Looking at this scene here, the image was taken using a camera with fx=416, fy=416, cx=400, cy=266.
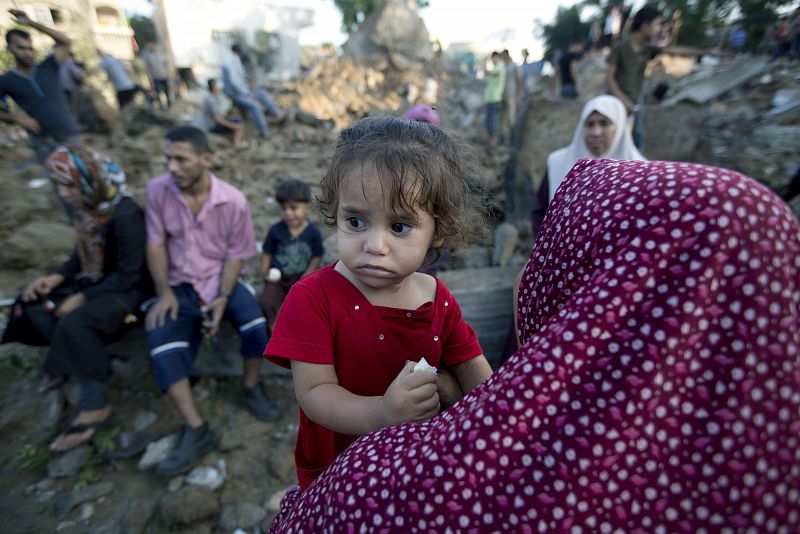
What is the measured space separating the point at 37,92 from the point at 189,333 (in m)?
3.73

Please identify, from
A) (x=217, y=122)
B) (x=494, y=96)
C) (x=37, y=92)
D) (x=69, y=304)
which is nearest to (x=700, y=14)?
(x=494, y=96)

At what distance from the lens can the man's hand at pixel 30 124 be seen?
13.5 ft

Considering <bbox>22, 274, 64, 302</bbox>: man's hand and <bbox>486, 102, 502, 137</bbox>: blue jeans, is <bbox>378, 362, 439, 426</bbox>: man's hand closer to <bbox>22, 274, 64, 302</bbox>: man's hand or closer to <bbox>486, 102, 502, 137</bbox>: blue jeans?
<bbox>22, 274, 64, 302</bbox>: man's hand

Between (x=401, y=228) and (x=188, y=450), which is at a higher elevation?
(x=401, y=228)

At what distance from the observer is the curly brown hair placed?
103 cm

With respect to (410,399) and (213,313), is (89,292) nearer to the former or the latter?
(213,313)

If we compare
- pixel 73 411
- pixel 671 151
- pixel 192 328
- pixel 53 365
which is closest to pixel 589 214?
pixel 192 328

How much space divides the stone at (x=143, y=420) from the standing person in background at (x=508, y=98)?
889 cm

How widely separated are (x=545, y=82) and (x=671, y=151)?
13.6 meters

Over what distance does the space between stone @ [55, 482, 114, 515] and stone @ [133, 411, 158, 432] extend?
444mm

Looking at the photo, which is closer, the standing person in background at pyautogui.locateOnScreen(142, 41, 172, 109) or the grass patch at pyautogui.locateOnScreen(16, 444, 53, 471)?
the grass patch at pyautogui.locateOnScreen(16, 444, 53, 471)

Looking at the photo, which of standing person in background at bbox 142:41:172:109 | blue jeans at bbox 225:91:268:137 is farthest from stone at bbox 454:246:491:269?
standing person in background at bbox 142:41:172:109

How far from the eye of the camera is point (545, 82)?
1781cm

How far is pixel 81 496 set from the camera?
2328mm
